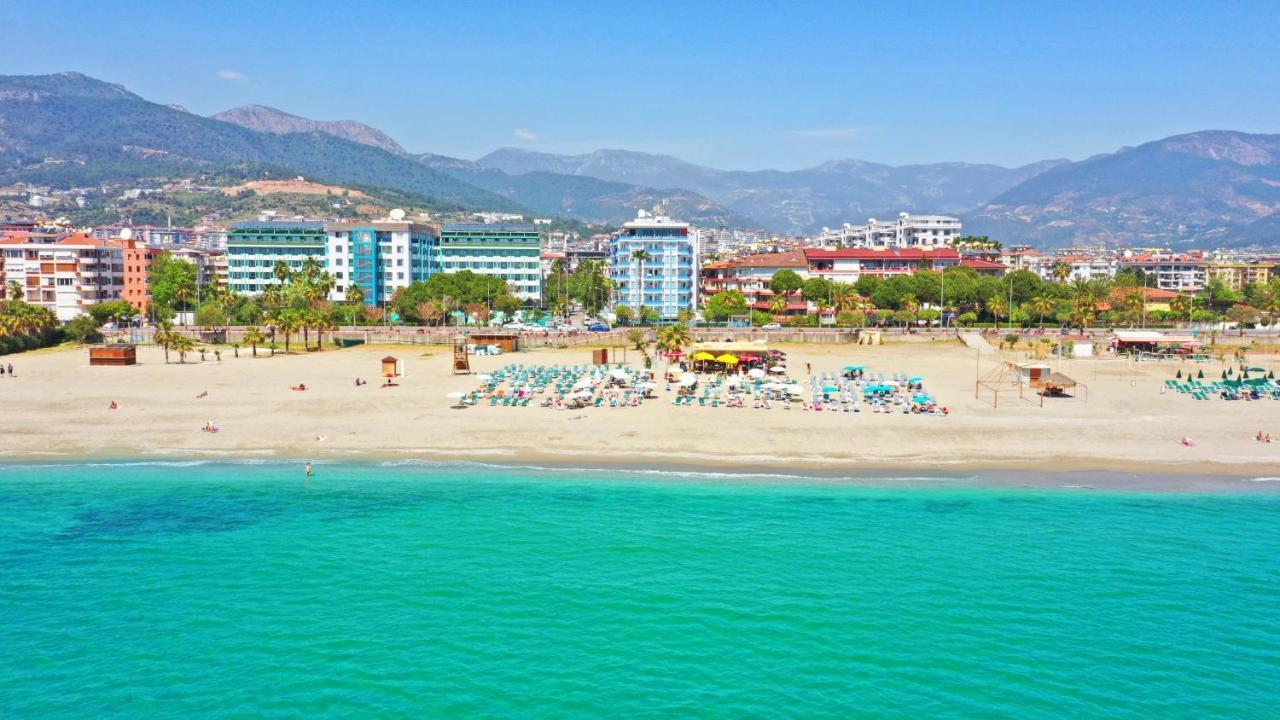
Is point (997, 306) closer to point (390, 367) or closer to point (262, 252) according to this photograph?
point (390, 367)

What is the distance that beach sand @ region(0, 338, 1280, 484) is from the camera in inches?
1754

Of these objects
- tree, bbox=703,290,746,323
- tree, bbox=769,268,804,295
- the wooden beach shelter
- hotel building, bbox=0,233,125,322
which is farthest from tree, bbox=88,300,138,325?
tree, bbox=769,268,804,295

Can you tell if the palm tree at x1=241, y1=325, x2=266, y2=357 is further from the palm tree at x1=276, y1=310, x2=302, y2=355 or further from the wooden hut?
the wooden hut

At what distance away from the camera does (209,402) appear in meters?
56.6

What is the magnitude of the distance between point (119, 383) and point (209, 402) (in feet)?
35.2

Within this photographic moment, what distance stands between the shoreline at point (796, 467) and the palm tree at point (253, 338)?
118 ft

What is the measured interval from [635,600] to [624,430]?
837 inches

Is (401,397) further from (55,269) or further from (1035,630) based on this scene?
(55,269)

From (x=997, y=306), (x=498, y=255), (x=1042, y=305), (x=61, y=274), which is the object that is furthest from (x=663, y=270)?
(x=61, y=274)

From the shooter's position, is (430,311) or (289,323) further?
(430,311)

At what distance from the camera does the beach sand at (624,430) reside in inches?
1754

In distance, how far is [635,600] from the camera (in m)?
28.2

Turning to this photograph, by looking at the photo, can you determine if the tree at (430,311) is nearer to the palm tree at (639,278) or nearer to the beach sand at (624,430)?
the palm tree at (639,278)

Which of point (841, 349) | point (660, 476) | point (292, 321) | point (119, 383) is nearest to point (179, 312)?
point (292, 321)
